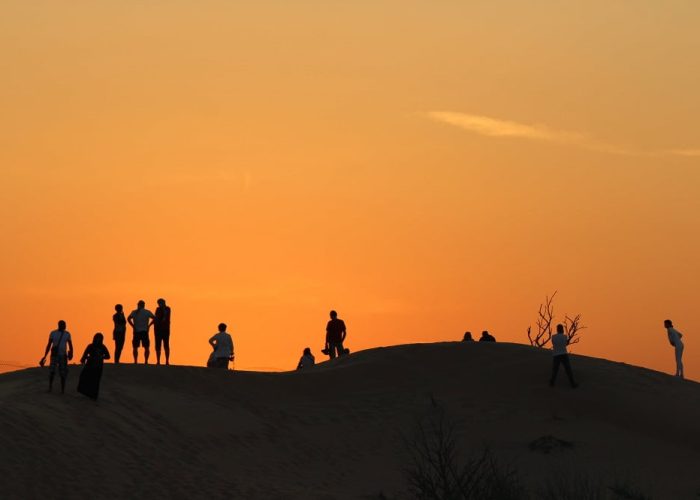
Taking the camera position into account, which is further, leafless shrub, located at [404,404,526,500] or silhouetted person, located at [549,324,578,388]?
silhouetted person, located at [549,324,578,388]

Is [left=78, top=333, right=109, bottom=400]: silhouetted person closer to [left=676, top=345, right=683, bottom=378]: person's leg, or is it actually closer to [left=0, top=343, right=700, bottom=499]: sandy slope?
[left=0, top=343, right=700, bottom=499]: sandy slope

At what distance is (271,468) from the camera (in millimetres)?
33781

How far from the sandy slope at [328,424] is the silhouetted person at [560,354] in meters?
0.49

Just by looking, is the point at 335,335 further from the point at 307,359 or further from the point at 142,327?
the point at 142,327

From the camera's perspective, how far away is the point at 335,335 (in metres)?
42.8

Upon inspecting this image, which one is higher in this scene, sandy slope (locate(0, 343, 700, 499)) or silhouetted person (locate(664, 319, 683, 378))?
silhouetted person (locate(664, 319, 683, 378))

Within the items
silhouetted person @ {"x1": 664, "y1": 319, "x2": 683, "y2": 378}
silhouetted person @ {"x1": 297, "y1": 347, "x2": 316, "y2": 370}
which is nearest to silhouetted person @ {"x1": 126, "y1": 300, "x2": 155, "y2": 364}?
silhouetted person @ {"x1": 297, "y1": 347, "x2": 316, "y2": 370}

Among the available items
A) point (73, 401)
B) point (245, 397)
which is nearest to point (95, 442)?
point (73, 401)

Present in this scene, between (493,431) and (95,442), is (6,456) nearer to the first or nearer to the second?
(95,442)

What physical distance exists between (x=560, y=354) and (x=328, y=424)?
674 centimetres

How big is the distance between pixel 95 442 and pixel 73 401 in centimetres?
221

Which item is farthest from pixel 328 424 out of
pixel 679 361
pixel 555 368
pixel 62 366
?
pixel 679 361

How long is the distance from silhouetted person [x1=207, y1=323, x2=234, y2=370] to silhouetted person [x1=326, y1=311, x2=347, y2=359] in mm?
4359

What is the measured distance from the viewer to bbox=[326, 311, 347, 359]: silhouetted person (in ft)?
140
